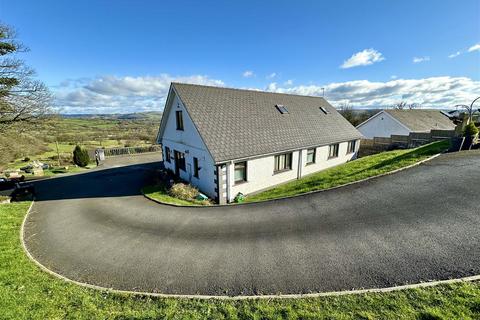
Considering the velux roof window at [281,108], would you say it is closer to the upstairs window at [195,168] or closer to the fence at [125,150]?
the upstairs window at [195,168]

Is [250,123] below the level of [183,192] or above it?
above

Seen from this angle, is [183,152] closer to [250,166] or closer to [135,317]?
[250,166]

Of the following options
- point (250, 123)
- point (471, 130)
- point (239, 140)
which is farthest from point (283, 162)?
point (471, 130)

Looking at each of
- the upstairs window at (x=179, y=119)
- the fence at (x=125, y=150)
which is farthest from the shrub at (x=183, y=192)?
the fence at (x=125, y=150)

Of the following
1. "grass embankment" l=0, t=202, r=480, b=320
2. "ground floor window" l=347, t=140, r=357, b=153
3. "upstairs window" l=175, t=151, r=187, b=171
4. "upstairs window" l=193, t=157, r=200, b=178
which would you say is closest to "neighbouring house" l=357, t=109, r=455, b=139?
"ground floor window" l=347, t=140, r=357, b=153

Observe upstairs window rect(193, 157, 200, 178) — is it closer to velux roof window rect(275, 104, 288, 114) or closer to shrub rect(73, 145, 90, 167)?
velux roof window rect(275, 104, 288, 114)


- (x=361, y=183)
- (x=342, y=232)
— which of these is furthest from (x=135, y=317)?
(x=361, y=183)

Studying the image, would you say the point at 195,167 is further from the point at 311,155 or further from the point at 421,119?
the point at 421,119
